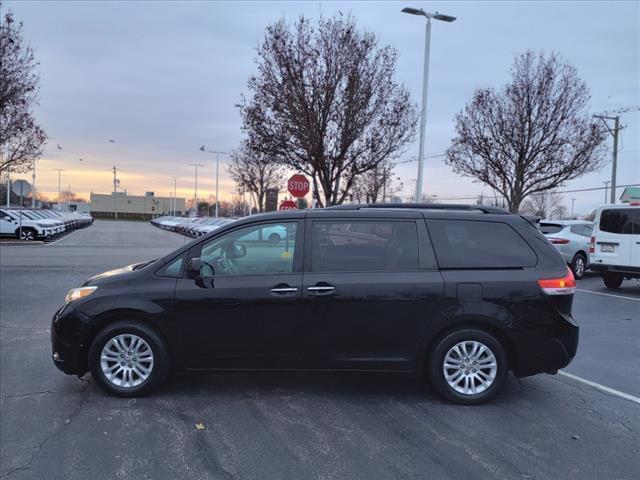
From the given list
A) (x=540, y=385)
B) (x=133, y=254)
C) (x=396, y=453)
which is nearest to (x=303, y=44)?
(x=133, y=254)

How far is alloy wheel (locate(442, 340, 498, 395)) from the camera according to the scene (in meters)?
4.71

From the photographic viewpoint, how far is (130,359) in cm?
473

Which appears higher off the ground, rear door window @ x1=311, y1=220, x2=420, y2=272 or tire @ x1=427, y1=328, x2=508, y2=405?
rear door window @ x1=311, y1=220, x2=420, y2=272

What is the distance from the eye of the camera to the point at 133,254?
20.4 metres

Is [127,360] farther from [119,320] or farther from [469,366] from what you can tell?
[469,366]

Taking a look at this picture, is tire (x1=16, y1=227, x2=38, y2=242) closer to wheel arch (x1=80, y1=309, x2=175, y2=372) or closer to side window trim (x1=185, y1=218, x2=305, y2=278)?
wheel arch (x1=80, y1=309, x2=175, y2=372)

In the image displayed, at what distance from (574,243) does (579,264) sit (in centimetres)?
68

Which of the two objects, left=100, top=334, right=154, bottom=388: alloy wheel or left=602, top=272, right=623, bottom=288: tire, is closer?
left=100, top=334, right=154, bottom=388: alloy wheel

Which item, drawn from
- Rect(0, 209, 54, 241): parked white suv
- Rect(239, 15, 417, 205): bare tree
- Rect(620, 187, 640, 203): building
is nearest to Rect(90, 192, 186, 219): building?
Rect(0, 209, 54, 241): parked white suv

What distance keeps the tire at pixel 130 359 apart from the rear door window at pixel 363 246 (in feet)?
5.20

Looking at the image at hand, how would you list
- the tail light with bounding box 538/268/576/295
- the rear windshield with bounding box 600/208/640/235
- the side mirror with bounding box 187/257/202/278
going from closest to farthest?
the side mirror with bounding box 187/257/202/278 < the tail light with bounding box 538/268/576/295 < the rear windshield with bounding box 600/208/640/235

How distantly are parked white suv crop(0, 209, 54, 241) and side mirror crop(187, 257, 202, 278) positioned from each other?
2583cm

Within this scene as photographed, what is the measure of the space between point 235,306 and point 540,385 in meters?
3.18

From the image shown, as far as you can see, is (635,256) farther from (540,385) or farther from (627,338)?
(540,385)
